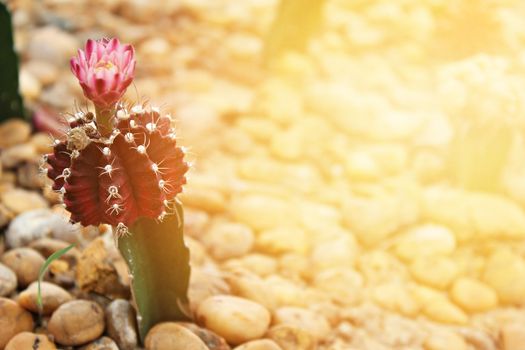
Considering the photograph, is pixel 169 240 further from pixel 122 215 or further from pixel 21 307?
pixel 21 307

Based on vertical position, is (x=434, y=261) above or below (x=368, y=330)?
above

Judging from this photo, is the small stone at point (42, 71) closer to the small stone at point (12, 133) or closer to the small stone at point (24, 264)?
the small stone at point (12, 133)

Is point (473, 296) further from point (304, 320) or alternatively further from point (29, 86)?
point (29, 86)

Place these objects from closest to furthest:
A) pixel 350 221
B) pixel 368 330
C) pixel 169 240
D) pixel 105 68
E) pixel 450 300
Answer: pixel 105 68
pixel 169 240
pixel 368 330
pixel 450 300
pixel 350 221

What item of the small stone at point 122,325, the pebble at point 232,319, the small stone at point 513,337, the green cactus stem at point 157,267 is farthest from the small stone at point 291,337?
the small stone at point 513,337

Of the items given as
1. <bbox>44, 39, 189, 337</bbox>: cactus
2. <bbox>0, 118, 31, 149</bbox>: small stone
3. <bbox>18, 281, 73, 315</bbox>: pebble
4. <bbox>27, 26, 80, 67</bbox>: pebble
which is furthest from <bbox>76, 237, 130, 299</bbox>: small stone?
<bbox>27, 26, 80, 67</bbox>: pebble

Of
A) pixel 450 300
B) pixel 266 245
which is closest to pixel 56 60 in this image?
pixel 266 245
